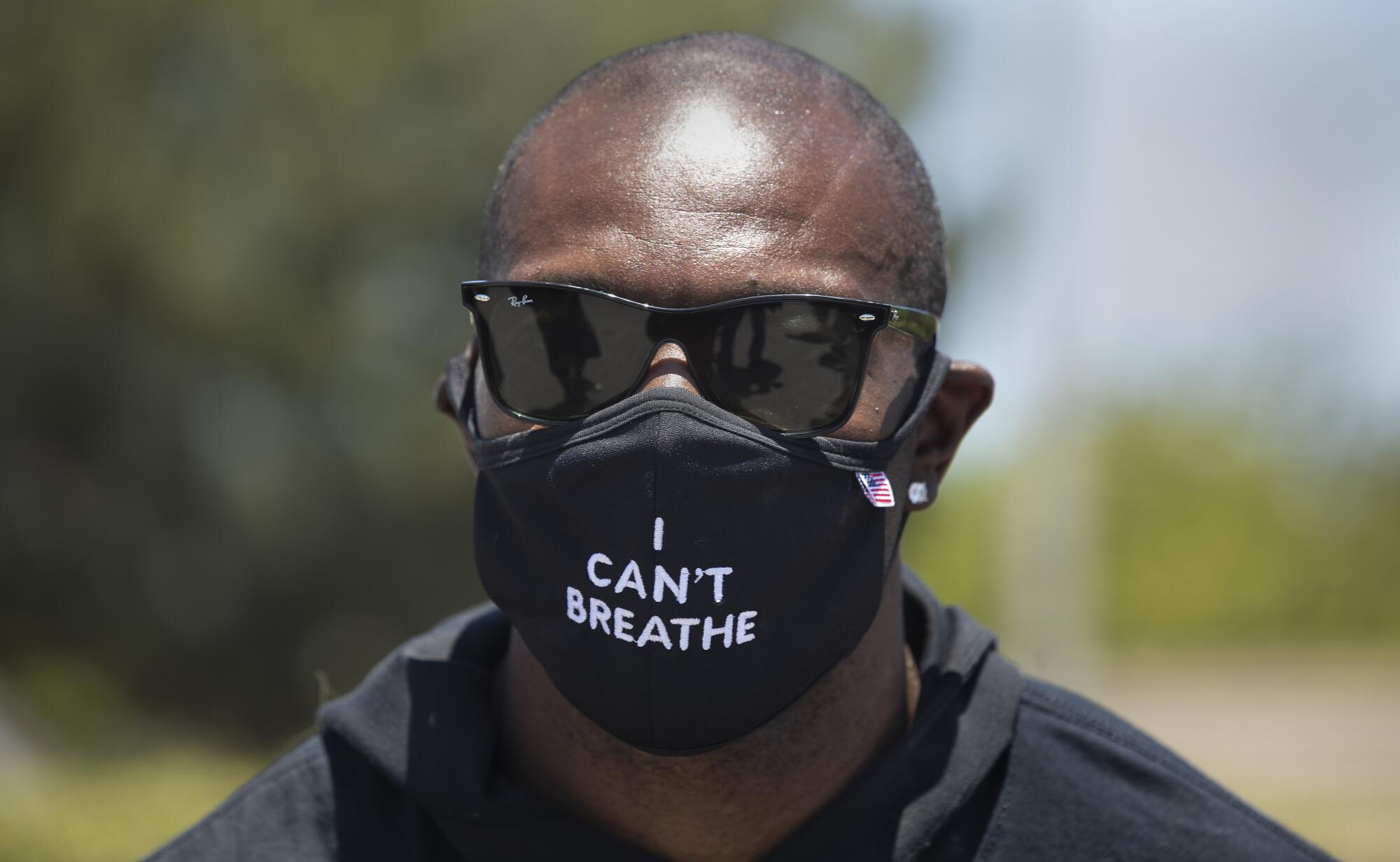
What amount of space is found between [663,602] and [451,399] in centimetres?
75

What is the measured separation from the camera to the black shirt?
7.68ft

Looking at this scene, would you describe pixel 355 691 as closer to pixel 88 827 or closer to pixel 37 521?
pixel 88 827

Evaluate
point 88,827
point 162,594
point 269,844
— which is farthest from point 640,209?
point 162,594

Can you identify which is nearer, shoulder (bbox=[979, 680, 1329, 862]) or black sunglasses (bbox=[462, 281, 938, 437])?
black sunglasses (bbox=[462, 281, 938, 437])

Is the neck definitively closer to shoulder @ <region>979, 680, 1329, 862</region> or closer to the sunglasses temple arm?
shoulder @ <region>979, 680, 1329, 862</region>

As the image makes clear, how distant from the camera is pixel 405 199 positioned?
12625mm

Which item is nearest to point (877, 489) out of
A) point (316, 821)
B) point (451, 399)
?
point (451, 399)

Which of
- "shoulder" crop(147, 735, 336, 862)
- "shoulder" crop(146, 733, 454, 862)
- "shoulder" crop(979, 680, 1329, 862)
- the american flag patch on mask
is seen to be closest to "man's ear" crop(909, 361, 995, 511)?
the american flag patch on mask

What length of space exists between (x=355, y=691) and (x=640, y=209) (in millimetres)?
1142

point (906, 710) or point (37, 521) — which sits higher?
point (906, 710)

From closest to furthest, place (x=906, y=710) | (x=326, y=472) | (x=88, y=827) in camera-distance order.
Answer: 1. (x=906, y=710)
2. (x=88, y=827)
3. (x=326, y=472)

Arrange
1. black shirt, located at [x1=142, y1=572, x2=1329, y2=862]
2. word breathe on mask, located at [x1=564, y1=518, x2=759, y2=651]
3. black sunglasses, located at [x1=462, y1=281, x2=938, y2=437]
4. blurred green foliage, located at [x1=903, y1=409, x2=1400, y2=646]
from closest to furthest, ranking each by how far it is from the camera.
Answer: word breathe on mask, located at [x1=564, y1=518, x2=759, y2=651]
black sunglasses, located at [x1=462, y1=281, x2=938, y2=437]
black shirt, located at [x1=142, y1=572, x2=1329, y2=862]
blurred green foliage, located at [x1=903, y1=409, x2=1400, y2=646]

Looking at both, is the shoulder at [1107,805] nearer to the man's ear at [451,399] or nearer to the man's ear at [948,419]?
the man's ear at [948,419]

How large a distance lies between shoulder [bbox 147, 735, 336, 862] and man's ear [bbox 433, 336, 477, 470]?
68 cm
